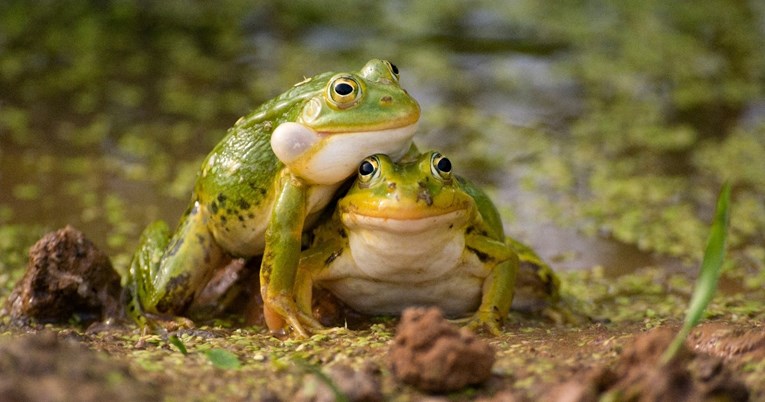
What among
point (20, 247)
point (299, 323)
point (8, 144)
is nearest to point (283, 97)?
point (299, 323)

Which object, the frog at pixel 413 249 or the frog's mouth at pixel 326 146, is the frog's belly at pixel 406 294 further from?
the frog's mouth at pixel 326 146

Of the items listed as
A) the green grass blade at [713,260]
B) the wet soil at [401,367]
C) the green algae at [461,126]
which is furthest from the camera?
the green algae at [461,126]

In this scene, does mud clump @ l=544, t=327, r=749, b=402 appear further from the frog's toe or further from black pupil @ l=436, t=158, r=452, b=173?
the frog's toe

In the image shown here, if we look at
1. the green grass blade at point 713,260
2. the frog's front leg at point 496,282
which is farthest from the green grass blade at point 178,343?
the green grass blade at point 713,260

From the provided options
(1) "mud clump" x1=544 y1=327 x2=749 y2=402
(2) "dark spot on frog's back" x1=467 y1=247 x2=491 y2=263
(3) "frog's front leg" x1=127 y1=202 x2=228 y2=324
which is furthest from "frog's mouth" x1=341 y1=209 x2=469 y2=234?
(1) "mud clump" x1=544 y1=327 x2=749 y2=402

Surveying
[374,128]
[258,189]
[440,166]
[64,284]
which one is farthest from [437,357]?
[64,284]
